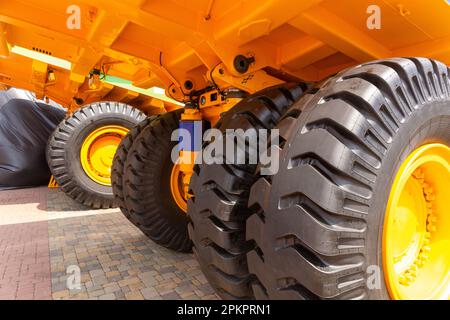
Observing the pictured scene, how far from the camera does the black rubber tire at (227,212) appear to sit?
1622 millimetres

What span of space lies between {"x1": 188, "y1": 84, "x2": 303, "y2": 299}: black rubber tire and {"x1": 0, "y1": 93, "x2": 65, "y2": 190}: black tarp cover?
672 cm

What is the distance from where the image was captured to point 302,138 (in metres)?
1.22

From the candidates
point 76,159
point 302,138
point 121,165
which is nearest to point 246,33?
point 302,138

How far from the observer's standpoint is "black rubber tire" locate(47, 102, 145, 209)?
16.7ft

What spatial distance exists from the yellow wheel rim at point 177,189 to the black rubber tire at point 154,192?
36 millimetres

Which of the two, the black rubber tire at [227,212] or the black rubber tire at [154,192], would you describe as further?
the black rubber tire at [154,192]

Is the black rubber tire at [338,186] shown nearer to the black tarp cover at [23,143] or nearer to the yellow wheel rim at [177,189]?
the yellow wheel rim at [177,189]

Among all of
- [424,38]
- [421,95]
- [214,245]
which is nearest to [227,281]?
[214,245]

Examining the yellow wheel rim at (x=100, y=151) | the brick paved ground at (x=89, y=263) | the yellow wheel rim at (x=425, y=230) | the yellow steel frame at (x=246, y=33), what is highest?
the yellow steel frame at (x=246, y=33)

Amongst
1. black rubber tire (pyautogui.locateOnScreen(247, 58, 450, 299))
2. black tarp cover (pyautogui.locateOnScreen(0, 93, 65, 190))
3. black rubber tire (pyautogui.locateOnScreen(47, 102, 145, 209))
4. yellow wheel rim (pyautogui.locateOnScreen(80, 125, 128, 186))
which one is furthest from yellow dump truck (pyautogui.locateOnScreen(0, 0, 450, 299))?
black tarp cover (pyautogui.locateOnScreen(0, 93, 65, 190))

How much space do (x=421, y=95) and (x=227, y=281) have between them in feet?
4.01

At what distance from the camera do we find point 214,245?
1.70 m

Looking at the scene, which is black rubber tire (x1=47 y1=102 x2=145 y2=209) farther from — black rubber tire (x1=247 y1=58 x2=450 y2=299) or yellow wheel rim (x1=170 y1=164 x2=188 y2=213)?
black rubber tire (x1=247 y1=58 x2=450 y2=299)

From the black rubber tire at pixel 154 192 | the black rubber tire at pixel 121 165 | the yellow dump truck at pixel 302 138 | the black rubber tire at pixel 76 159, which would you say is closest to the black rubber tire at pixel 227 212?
the yellow dump truck at pixel 302 138
